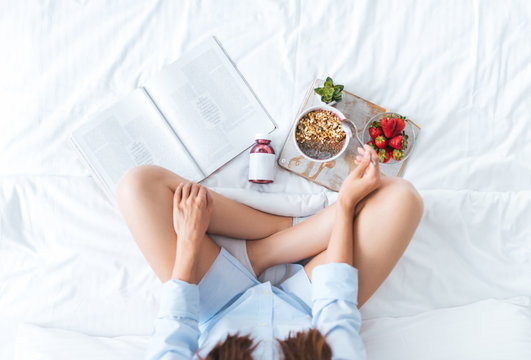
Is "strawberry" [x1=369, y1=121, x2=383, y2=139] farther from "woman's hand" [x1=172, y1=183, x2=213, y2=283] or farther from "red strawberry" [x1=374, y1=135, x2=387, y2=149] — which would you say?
"woman's hand" [x1=172, y1=183, x2=213, y2=283]

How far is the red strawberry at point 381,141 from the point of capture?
3.17ft

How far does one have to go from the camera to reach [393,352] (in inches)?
33.2

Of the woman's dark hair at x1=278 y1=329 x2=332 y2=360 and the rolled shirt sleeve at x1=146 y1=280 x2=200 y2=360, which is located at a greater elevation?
the rolled shirt sleeve at x1=146 y1=280 x2=200 y2=360

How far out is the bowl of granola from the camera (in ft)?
3.18

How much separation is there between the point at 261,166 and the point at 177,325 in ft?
1.39

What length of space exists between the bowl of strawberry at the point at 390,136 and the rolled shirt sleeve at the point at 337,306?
0.37m

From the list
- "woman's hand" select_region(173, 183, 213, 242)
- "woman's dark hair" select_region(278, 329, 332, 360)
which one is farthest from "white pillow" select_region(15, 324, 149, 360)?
"woman's dark hair" select_region(278, 329, 332, 360)

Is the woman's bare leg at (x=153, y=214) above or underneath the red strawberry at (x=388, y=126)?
above

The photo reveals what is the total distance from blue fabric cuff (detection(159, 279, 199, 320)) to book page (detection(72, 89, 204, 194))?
351mm

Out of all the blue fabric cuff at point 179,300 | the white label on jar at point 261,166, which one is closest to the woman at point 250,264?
the blue fabric cuff at point 179,300

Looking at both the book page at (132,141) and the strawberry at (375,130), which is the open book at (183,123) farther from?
the strawberry at (375,130)

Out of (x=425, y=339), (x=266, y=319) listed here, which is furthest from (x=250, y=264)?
(x=425, y=339)

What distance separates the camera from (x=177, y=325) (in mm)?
687

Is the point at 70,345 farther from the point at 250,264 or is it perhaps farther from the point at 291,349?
the point at 291,349
